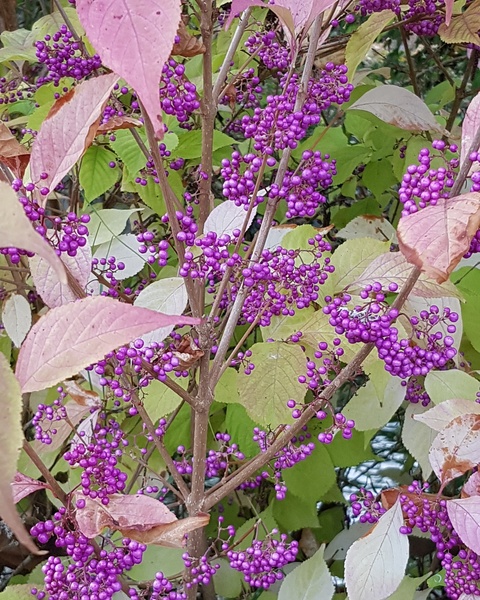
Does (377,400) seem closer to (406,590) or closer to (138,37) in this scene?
(406,590)

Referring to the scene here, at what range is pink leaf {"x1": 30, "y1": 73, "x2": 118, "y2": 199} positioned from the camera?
1.43ft

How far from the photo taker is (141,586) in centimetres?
69

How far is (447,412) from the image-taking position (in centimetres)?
61

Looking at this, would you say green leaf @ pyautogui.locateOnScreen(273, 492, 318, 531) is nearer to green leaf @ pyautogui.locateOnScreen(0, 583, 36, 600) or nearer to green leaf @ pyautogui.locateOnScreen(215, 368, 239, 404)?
green leaf @ pyautogui.locateOnScreen(215, 368, 239, 404)

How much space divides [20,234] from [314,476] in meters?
0.76

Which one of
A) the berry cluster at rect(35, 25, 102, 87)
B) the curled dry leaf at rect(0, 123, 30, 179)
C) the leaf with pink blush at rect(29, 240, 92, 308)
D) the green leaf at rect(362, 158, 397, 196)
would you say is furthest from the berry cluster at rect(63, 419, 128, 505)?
the green leaf at rect(362, 158, 397, 196)

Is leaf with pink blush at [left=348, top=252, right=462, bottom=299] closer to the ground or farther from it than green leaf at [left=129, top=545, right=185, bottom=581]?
farther from it

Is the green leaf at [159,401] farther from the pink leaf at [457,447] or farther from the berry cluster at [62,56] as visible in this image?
the berry cluster at [62,56]

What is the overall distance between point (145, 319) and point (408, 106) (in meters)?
0.56

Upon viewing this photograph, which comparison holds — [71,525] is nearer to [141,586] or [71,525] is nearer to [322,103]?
[141,586]

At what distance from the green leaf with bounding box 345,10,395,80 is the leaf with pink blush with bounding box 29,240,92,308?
1.44ft

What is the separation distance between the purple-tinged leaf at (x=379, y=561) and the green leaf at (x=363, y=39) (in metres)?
0.51

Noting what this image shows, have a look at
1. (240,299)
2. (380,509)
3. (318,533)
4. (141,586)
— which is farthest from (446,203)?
(318,533)

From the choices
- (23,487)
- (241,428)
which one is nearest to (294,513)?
(241,428)
